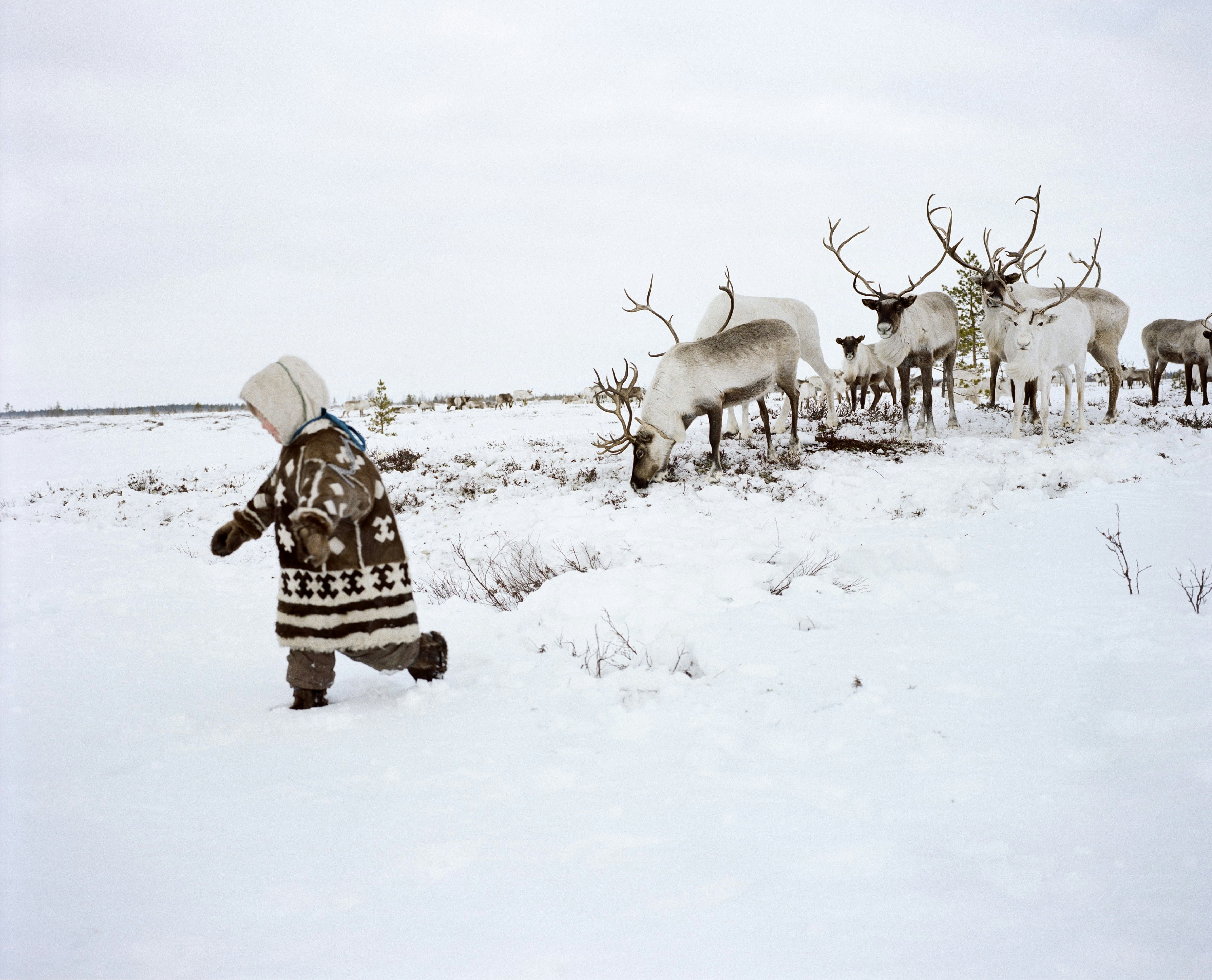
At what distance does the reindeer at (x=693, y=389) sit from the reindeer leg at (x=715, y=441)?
0.4 inches

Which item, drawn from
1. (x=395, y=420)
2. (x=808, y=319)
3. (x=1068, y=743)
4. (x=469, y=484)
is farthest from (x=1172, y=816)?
(x=395, y=420)

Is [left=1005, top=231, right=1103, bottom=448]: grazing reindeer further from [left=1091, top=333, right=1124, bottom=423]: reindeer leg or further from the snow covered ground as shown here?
the snow covered ground

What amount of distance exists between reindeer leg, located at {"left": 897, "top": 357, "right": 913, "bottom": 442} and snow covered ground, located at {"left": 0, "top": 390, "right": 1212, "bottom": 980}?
4534 mm

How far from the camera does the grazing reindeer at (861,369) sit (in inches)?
603

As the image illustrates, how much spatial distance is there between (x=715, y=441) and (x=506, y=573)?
12.0ft

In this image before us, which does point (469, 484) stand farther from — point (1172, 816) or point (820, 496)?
point (1172, 816)

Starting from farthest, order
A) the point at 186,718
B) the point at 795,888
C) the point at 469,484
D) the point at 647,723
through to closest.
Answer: the point at 469,484 < the point at 186,718 < the point at 647,723 < the point at 795,888

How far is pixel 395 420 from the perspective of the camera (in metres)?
23.2

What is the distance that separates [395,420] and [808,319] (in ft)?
48.9

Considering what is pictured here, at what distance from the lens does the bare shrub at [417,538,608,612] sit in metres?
6.28

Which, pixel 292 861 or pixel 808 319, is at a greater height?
pixel 808 319

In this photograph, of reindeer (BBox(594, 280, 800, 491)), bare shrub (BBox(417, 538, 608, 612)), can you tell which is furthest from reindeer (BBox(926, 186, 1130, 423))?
bare shrub (BBox(417, 538, 608, 612))

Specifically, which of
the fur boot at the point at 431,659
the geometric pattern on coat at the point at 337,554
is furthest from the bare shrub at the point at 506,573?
the geometric pattern on coat at the point at 337,554

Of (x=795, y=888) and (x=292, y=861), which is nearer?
(x=795, y=888)
